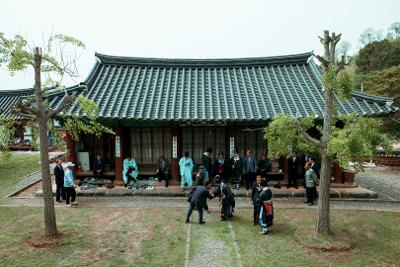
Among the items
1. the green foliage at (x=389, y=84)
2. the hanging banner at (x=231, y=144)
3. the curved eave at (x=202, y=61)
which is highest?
the curved eave at (x=202, y=61)

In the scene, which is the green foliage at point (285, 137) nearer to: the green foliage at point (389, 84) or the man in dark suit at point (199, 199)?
the man in dark suit at point (199, 199)

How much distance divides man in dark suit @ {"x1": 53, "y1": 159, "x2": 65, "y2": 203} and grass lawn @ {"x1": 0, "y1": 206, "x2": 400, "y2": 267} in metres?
1.37

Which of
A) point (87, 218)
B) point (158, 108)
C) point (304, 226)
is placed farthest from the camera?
point (158, 108)

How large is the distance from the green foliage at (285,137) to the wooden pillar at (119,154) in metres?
8.15

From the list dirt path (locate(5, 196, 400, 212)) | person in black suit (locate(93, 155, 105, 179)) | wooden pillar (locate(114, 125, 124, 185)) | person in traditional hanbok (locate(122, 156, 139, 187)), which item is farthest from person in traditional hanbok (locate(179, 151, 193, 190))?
person in black suit (locate(93, 155, 105, 179))

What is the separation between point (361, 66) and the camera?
51.0 meters

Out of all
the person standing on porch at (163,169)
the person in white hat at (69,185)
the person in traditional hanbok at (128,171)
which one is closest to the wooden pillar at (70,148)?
the person in traditional hanbok at (128,171)

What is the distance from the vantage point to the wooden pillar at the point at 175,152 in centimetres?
1576

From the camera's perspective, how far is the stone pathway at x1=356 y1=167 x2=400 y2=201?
15745 mm

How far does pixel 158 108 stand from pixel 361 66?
45.7m

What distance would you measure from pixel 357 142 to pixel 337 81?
1.73 m

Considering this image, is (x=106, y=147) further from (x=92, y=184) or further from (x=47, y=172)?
(x=47, y=172)

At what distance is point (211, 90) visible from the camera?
17094 mm

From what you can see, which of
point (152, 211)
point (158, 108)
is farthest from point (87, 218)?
point (158, 108)
